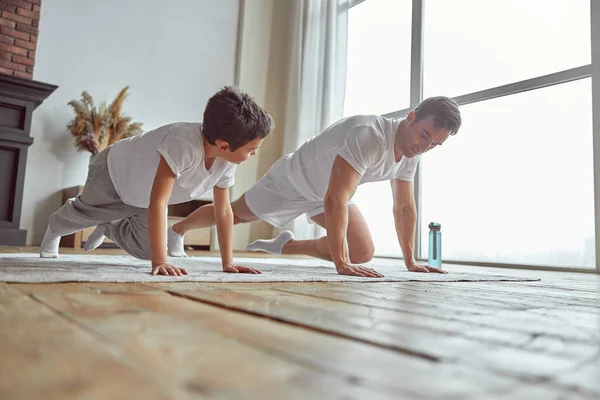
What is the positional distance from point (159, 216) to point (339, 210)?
22.1 inches

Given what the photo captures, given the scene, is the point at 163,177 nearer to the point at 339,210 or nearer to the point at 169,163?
the point at 169,163

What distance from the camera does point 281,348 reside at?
453 millimetres

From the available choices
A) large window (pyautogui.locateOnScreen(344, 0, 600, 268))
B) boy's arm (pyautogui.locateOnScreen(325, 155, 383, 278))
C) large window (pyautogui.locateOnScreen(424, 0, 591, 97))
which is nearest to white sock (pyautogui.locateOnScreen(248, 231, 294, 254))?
boy's arm (pyautogui.locateOnScreen(325, 155, 383, 278))

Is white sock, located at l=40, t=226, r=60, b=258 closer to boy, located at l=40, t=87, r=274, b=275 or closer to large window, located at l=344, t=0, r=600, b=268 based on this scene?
boy, located at l=40, t=87, r=274, b=275

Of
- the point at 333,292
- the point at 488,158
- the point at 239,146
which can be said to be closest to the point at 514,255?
the point at 488,158

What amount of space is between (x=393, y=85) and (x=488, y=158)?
110 cm

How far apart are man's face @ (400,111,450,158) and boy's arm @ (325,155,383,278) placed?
232mm

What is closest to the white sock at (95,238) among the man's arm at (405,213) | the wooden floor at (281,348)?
the man's arm at (405,213)

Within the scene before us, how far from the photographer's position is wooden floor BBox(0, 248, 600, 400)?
333 mm

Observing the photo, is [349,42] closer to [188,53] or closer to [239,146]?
[188,53]

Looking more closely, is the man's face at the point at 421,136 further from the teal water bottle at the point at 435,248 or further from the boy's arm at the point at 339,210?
the teal water bottle at the point at 435,248

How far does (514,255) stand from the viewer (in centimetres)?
329

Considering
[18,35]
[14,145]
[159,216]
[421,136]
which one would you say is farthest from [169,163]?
[18,35]

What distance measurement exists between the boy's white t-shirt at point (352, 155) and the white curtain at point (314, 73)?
2287 mm
